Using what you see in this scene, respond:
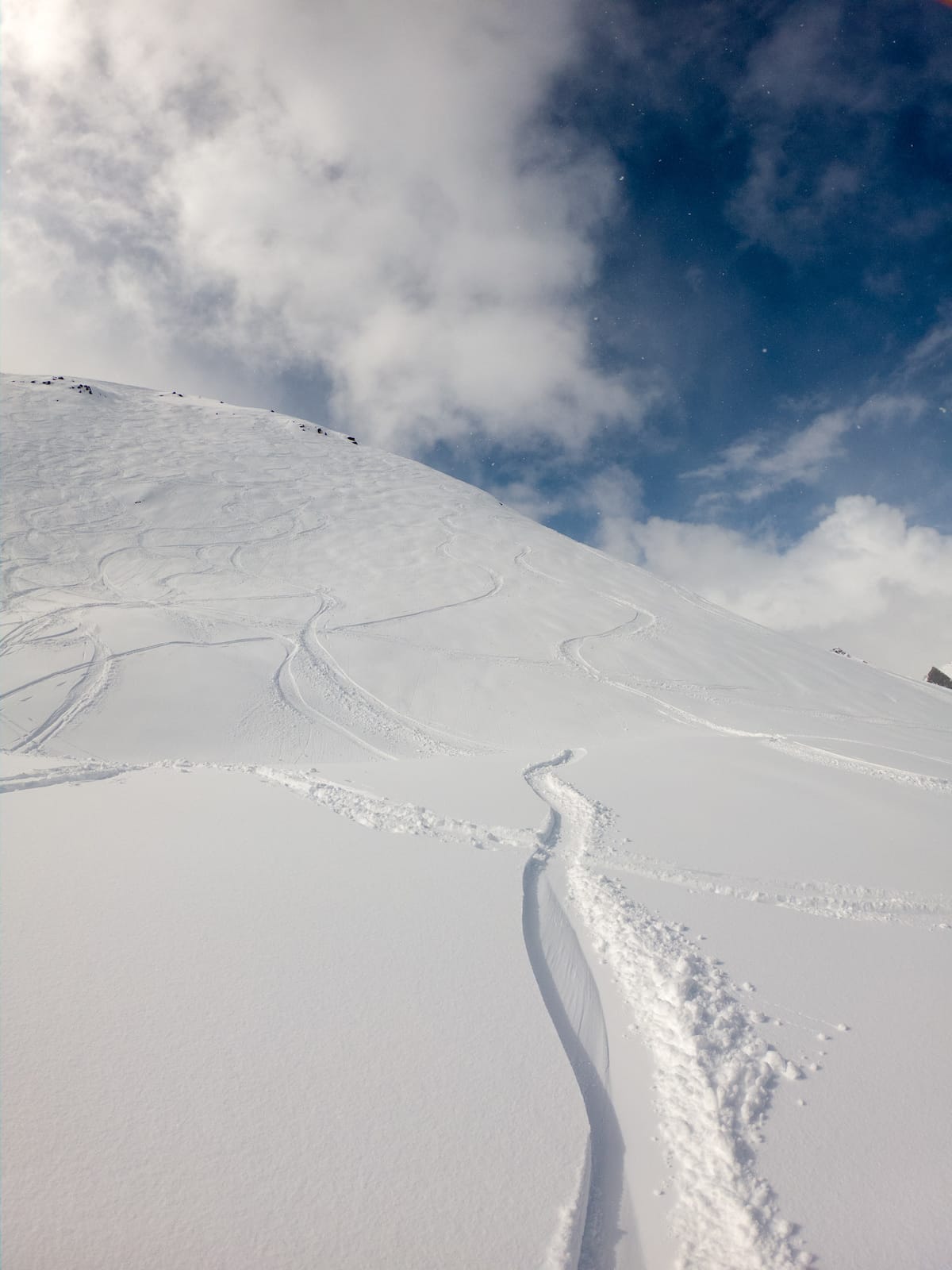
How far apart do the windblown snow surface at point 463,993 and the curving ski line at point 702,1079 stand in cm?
1

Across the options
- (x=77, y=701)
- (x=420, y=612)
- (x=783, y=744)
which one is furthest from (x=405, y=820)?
(x=420, y=612)

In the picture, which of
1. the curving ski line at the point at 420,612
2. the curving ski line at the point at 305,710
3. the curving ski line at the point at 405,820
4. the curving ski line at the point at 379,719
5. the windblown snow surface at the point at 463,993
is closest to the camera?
the windblown snow surface at the point at 463,993

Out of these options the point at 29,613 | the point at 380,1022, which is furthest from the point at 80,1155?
the point at 29,613

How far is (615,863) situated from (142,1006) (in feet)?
11.3

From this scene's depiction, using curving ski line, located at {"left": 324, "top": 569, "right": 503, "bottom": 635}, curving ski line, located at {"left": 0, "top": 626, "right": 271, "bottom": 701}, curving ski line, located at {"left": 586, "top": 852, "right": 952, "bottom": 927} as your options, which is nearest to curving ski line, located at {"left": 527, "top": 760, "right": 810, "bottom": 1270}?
curving ski line, located at {"left": 586, "top": 852, "right": 952, "bottom": 927}

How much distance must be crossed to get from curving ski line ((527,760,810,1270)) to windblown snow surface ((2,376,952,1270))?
0.5 inches

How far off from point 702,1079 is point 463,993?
1194 mm

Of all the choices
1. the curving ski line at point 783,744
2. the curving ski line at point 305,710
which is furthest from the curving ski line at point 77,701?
the curving ski line at point 783,744

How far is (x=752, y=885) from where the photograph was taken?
167 inches

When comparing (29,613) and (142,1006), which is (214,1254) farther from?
(29,613)

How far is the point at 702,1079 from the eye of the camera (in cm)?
255

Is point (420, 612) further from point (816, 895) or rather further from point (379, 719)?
point (816, 895)

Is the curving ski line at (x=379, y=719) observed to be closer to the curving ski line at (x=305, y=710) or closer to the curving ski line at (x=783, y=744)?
the curving ski line at (x=305, y=710)

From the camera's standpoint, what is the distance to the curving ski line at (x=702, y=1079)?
1.94 metres
